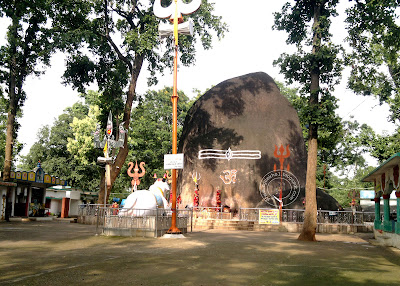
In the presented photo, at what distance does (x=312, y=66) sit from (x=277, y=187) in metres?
18.2

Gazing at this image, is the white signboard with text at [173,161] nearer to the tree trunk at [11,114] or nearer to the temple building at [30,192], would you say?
the tree trunk at [11,114]

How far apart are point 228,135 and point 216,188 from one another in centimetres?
520

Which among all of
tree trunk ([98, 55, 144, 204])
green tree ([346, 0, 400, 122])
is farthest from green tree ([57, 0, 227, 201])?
green tree ([346, 0, 400, 122])

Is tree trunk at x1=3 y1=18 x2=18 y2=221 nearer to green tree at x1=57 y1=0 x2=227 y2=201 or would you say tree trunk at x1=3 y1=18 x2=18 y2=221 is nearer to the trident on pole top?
green tree at x1=57 y1=0 x2=227 y2=201

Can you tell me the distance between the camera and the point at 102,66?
27266 mm

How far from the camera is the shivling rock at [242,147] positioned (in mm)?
34500

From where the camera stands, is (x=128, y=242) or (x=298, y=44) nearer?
(x=128, y=242)

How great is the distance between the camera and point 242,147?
36.5 metres

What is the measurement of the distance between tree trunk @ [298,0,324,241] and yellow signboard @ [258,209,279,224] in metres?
7.74

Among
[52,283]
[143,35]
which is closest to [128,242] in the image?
[52,283]

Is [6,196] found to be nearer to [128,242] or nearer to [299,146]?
[128,242]

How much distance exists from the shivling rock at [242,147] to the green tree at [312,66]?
48.8 ft

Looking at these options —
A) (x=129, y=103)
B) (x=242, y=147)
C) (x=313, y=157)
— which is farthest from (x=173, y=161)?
(x=242, y=147)

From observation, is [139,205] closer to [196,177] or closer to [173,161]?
[173,161]
